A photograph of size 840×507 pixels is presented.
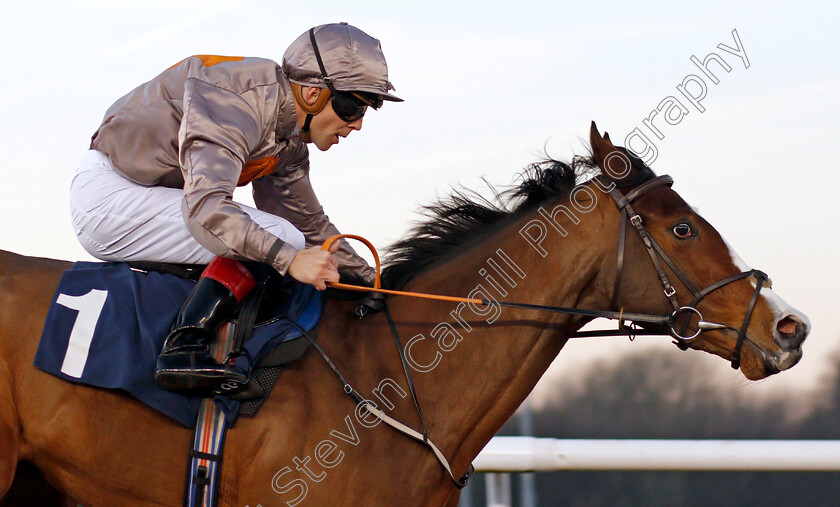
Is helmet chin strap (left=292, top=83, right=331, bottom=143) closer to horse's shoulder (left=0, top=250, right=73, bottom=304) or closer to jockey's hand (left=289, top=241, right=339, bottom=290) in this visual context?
jockey's hand (left=289, top=241, right=339, bottom=290)

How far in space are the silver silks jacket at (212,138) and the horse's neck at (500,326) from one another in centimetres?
56

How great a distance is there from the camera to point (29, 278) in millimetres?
2559

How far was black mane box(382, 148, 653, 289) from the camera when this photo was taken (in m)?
2.83

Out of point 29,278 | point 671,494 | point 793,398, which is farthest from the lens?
point 793,398

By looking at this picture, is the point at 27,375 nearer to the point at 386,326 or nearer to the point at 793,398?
the point at 386,326

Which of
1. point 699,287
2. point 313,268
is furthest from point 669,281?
point 313,268

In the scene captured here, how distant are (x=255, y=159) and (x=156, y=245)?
43 centimetres

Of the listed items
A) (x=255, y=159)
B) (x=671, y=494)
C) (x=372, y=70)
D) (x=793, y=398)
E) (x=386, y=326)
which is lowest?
(x=671, y=494)

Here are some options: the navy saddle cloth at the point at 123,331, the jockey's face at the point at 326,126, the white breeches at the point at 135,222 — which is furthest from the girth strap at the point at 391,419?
the jockey's face at the point at 326,126

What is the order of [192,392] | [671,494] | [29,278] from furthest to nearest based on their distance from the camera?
[671,494], [29,278], [192,392]

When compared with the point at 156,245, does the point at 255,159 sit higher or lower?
higher

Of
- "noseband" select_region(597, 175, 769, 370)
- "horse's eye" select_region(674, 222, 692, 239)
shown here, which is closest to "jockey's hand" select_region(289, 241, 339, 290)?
"noseband" select_region(597, 175, 769, 370)

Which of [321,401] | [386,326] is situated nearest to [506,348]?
[386,326]

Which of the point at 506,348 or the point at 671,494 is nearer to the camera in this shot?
the point at 506,348
